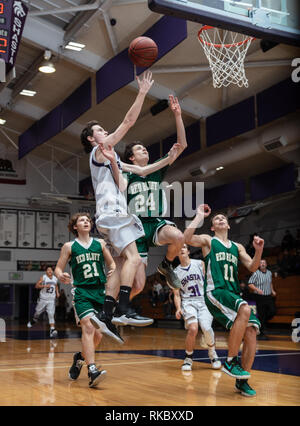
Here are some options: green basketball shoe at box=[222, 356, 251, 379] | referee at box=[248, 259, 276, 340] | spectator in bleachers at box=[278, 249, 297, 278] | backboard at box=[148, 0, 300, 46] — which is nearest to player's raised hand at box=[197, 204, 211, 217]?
green basketball shoe at box=[222, 356, 251, 379]

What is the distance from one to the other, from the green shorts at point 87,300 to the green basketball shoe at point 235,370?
4.94 ft

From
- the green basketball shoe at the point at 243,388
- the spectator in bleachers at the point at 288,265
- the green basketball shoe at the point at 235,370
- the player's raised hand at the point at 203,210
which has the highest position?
the player's raised hand at the point at 203,210

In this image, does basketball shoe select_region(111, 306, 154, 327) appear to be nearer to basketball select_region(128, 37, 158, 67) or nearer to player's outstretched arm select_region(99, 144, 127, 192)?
player's outstretched arm select_region(99, 144, 127, 192)

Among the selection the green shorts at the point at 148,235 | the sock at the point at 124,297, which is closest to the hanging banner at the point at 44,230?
the green shorts at the point at 148,235

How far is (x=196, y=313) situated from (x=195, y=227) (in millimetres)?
2920

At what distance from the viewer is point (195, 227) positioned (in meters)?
5.00

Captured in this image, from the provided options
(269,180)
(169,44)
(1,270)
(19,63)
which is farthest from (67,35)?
(1,270)

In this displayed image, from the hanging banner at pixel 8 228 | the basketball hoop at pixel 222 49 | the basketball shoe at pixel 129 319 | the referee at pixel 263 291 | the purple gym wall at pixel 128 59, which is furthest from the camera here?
the hanging banner at pixel 8 228

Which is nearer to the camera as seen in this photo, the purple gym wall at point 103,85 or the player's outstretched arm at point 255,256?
the player's outstretched arm at point 255,256

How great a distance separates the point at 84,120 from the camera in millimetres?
18047

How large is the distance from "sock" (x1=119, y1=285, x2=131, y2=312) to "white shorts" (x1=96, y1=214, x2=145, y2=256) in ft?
1.13

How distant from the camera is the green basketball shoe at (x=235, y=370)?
4887 millimetres

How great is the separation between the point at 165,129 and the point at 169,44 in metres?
6.84

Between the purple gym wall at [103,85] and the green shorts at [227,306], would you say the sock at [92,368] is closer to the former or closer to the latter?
the green shorts at [227,306]
